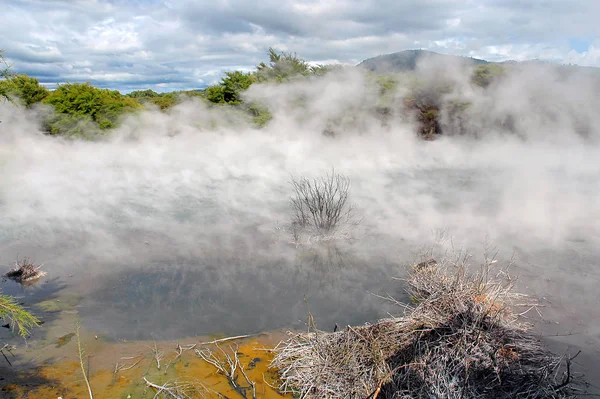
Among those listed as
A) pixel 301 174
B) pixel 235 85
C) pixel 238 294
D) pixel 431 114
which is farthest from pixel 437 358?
pixel 235 85

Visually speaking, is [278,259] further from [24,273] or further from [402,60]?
[402,60]

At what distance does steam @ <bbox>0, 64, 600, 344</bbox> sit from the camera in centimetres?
693

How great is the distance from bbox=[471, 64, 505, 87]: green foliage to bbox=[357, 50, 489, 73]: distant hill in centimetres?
55

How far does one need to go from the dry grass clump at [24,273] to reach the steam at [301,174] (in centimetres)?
22

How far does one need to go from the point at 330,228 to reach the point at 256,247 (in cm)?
130

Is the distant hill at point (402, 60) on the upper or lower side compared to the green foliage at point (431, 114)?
upper

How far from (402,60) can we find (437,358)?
1222cm

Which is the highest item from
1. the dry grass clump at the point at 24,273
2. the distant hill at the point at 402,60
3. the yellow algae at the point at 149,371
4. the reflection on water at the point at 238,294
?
the distant hill at the point at 402,60

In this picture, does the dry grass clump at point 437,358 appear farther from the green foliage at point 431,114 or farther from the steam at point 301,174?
the green foliage at point 431,114

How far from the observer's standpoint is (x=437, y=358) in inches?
147

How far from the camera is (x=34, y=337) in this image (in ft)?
15.8

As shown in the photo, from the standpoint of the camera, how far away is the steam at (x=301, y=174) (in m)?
6.93

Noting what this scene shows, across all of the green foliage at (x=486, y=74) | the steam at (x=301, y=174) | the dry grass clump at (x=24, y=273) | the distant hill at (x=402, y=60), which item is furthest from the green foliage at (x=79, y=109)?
the green foliage at (x=486, y=74)

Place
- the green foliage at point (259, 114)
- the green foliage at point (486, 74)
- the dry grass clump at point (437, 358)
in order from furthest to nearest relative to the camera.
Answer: the green foliage at point (259, 114) → the green foliage at point (486, 74) → the dry grass clump at point (437, 358)
